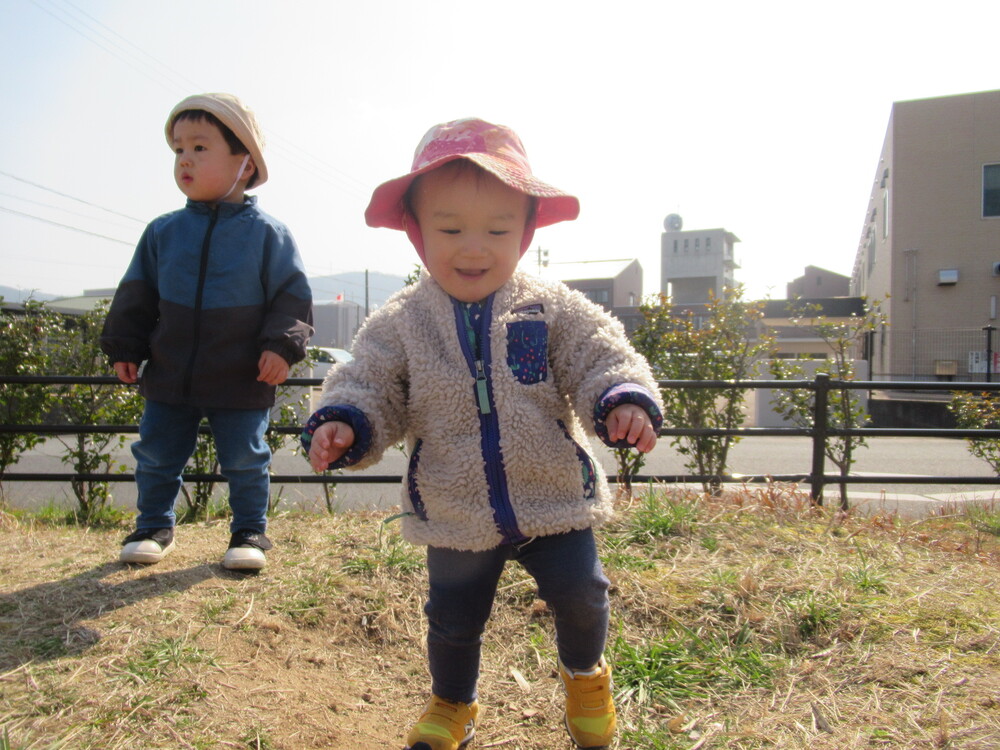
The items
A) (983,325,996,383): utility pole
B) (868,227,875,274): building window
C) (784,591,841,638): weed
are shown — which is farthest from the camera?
(868,227,875,274): building window

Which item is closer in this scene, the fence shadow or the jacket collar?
the fence shadow

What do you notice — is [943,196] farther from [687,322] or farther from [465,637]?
[465,637]

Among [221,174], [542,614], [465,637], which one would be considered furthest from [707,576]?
[221,174]

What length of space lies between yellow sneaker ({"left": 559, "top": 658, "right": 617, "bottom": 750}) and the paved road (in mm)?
2713

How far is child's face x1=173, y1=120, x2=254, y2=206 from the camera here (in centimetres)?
258

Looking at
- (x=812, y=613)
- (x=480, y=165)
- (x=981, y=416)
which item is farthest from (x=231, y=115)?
(x=981, y=416)

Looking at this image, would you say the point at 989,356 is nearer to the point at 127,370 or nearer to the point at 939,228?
the point at 939,228

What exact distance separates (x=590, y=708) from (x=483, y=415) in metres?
0.74

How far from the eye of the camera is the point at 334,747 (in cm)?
171

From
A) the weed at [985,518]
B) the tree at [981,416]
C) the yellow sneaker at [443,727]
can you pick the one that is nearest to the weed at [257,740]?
the yellow sneaker at [443,727]

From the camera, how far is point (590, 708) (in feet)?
5.49

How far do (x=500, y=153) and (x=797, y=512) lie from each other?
2673mm

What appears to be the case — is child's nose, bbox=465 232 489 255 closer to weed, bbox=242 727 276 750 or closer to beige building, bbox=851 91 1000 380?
weed, bbox=242 727 276 750

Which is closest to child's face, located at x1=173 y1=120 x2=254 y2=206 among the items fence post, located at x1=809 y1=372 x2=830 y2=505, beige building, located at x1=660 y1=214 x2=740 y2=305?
fence post, located at x1=809 y1=372 x2=830 y2=505
